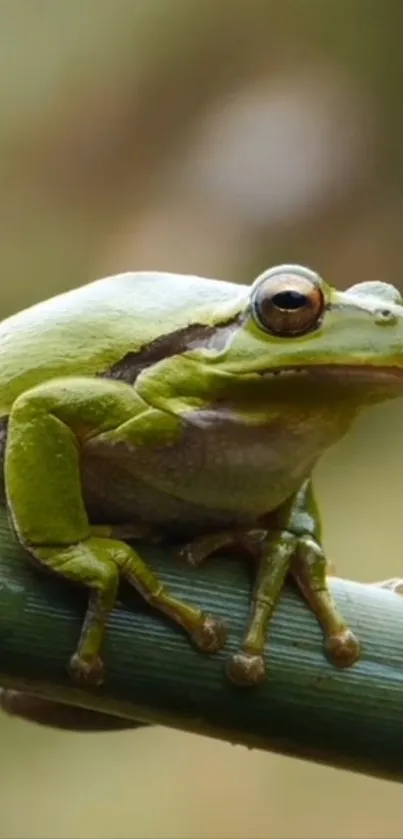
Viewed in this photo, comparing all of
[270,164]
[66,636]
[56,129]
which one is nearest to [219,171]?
[270,164]

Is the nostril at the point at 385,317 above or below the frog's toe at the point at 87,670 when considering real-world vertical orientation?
above

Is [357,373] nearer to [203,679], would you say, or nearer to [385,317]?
[385,317]

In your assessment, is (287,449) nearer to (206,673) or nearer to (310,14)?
(206,673)

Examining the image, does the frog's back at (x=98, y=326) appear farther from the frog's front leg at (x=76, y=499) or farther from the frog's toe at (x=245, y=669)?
the frog's toe at (x=245, y=669)

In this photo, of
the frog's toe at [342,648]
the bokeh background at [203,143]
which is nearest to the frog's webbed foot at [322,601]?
the frog's toe at [342,648]

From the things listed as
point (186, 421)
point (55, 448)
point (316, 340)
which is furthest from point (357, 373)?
point (55, 448)
